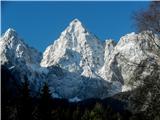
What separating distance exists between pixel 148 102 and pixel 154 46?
277 centimetres

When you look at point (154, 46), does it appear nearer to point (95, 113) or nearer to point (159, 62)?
point (159, 62)

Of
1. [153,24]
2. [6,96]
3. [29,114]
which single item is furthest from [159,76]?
[29,114]

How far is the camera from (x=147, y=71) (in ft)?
81.8

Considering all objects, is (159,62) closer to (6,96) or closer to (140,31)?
(140,31)

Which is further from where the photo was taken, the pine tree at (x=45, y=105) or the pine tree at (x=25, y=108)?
the pine tree at (x=45, y=105)

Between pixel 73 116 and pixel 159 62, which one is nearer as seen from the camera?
pixel 159 62

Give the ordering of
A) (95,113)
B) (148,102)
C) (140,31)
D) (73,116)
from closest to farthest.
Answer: (148,102) → (140,31) → (95,113) → (73,116)

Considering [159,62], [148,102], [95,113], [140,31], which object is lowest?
[148,102]

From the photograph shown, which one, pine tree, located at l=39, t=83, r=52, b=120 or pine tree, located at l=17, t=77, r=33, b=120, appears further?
pine tree, located at l=39, t=83, r=52, b=120

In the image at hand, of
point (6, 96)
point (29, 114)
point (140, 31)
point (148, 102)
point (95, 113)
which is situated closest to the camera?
point (148, 102)

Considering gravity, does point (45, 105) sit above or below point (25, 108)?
above

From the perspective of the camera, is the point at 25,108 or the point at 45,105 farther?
the point at 45,105

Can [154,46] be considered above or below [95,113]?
below

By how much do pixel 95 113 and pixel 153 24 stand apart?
69.8 meters
